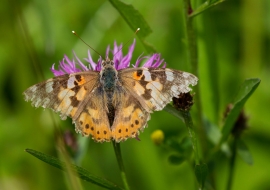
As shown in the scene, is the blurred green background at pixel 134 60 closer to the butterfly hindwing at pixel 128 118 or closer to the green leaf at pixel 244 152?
the green leaf at pixel 244 152

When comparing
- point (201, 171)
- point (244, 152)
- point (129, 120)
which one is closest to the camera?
point (201, 171)

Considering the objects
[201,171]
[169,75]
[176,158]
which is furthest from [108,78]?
[201,171]

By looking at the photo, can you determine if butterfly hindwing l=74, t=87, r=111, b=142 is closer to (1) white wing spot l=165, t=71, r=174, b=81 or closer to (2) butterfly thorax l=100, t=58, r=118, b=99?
(2) butterfly thorax l=100, t=58, r=118, b=99

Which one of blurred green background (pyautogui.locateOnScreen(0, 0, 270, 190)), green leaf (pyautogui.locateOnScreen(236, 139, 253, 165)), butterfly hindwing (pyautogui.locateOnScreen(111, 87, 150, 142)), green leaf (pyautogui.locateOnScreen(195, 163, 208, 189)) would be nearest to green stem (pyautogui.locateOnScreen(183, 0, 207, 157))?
green leaf (pyautogui.locateOnScreen(236, 139, 253, 165))

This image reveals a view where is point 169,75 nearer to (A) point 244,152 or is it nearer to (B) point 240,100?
(B) point 240,100

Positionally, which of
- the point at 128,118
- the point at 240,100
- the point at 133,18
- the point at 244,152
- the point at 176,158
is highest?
the point at 133,18

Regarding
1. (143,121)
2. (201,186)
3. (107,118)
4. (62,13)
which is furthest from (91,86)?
(62,13)

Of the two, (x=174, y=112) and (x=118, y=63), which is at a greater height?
(x=118, y=63)

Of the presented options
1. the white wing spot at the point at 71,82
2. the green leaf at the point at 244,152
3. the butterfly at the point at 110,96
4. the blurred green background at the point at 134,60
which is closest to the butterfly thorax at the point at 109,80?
the butterfly at the point at 110,96
